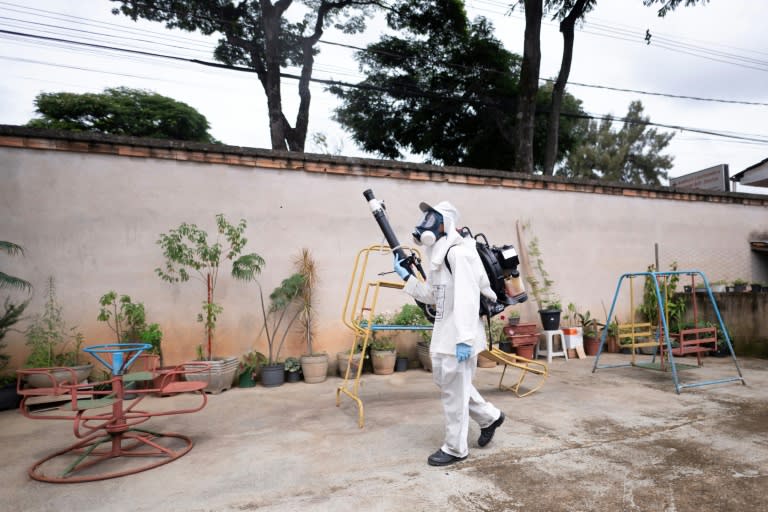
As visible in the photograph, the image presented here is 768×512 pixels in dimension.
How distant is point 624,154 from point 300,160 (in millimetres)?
26315

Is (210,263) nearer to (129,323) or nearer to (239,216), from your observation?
(239,216)

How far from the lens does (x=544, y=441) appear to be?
11.3ft

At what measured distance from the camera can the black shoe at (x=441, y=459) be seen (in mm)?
3021

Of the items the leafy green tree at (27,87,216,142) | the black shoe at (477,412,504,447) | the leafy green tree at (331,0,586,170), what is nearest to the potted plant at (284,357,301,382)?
the black shoe at (477,412,504,447)

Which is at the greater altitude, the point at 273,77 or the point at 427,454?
the point at 273,77

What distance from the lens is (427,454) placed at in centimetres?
324

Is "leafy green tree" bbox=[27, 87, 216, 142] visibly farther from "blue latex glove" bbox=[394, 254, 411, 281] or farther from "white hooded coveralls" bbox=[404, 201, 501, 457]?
"white hooded coveralls" bbox=[404, 201, 501, 457]

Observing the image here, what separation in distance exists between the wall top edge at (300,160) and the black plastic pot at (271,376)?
8.02 feet

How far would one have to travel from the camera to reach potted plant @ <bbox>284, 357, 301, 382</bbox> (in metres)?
5.65

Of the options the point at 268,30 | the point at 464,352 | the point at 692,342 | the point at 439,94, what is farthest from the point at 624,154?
the point at 464,352

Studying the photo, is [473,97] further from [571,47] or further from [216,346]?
[216,346]

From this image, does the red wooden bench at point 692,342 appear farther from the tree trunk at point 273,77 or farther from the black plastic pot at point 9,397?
the tree trunk at point 273,77

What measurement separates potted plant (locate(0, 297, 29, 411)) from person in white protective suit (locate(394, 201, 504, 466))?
4056mm

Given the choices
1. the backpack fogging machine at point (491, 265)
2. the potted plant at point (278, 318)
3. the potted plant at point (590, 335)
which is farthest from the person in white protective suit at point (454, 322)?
the potted plant at point (590, 335)
